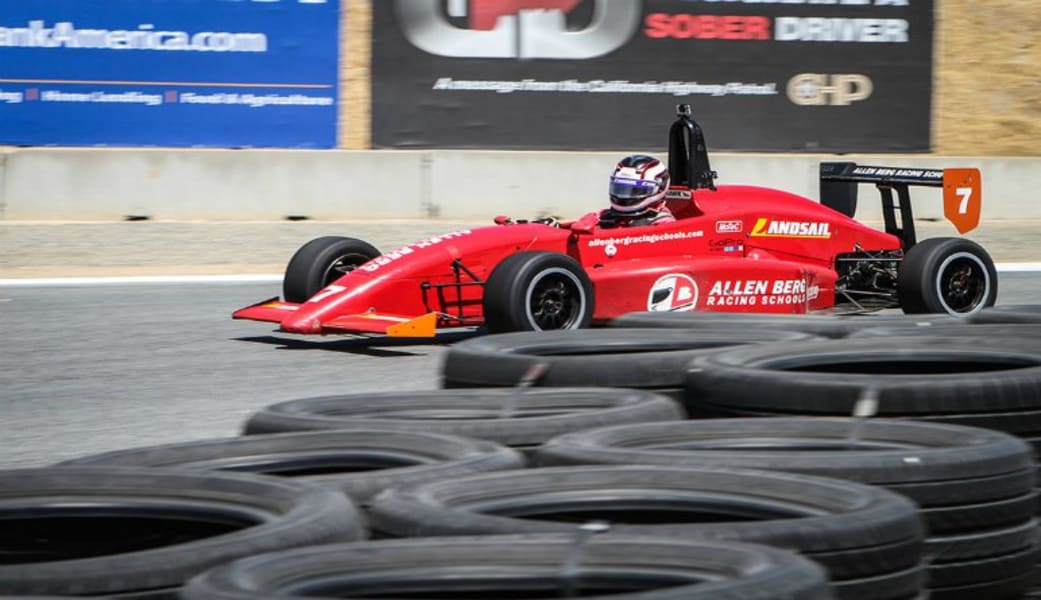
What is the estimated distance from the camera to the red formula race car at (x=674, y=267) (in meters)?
9.02

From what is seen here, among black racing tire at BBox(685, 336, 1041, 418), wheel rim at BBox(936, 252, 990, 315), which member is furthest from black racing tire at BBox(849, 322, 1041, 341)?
wheel rim at BBox(936, 252, 990, 315)

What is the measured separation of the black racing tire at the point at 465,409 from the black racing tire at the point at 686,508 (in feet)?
3.11

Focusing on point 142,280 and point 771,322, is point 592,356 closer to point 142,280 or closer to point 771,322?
point 771,322

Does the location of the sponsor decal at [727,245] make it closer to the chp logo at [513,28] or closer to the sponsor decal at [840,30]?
the chp logo at [513,28]

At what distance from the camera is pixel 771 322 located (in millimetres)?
6434

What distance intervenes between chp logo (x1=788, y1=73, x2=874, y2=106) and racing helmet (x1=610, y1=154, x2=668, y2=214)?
7.78m

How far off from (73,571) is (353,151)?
13.3 meters

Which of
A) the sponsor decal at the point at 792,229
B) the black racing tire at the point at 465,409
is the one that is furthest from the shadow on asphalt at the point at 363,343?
the black racing tire at the point at 465,409

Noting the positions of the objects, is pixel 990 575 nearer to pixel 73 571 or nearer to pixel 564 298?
pixel 73 571

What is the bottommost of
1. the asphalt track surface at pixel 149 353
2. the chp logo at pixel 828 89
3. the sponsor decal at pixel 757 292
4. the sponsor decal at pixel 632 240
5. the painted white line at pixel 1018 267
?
the asphalt track surface at pixel 149 353

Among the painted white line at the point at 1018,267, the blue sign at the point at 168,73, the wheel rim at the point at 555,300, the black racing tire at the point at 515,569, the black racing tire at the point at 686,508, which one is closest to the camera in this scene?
the black racing tire at the point at 515,569

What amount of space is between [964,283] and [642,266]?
246 cm

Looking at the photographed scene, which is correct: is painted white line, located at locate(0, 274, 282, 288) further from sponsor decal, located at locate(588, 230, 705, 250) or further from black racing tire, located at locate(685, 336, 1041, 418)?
black racing tire, located at locate(685, 336, 1041, 418)

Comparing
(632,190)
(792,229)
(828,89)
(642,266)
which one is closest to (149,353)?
(642,266)
